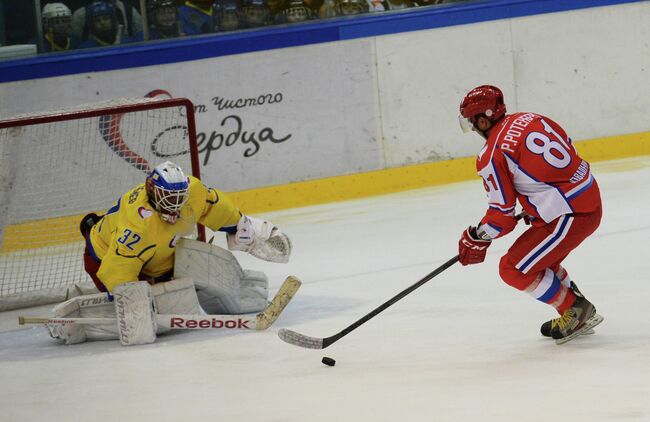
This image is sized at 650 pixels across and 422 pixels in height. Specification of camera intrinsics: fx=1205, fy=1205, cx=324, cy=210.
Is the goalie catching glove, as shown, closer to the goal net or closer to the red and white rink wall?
the goal net

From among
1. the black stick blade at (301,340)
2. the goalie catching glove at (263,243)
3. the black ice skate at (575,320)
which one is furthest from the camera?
the goalie catching glove at (263,243)

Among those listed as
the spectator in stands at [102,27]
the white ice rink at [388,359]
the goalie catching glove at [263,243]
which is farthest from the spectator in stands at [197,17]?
the goalie catching glove at [263,243]

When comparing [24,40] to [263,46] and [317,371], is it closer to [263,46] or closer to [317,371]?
[263,46]

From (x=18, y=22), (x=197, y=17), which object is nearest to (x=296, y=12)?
(x=197, y=17)

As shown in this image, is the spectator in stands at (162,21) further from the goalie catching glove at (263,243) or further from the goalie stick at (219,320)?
the goalie stick at (219,320)

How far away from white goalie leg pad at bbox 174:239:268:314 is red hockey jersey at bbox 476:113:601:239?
1.50 m

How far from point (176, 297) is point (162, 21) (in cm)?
324

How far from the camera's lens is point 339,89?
8.05m

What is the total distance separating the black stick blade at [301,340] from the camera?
4.64m

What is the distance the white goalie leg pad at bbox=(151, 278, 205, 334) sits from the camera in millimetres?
5113

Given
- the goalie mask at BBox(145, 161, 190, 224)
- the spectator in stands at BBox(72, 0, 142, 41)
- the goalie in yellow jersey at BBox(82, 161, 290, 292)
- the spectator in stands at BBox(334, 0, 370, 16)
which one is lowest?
the goalie in yellow jersey at BBox(82, 161, 290, 292)

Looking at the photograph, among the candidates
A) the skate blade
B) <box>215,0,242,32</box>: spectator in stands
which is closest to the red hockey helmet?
the skate blade

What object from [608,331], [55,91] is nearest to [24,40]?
[55,91]

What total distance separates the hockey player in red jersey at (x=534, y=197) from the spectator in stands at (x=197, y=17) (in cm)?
395
